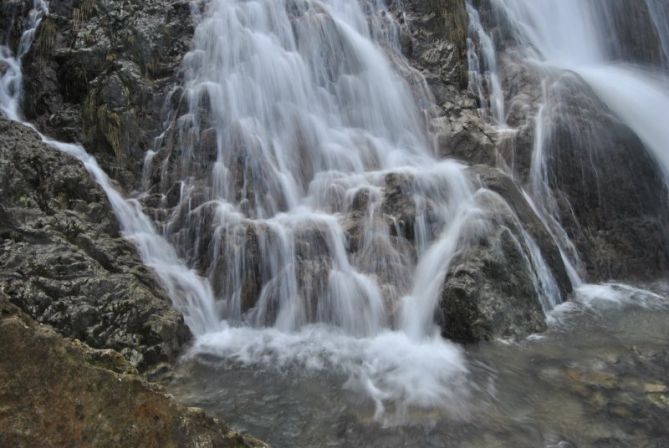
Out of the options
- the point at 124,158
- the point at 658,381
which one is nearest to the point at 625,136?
the point at 658,381

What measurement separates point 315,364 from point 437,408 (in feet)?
5.67

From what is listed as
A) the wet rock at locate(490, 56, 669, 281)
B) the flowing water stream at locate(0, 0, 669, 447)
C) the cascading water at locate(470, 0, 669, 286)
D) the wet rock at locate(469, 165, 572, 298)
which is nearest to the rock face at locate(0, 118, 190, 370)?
the flowing water stream at locate(0, 0, 669, 447)

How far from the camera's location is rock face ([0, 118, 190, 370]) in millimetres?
6270

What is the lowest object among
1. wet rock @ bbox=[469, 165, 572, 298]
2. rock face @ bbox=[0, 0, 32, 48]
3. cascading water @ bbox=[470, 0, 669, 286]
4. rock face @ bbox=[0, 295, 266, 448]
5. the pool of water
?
the pool of water

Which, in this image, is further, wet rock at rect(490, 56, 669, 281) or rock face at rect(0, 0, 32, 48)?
rock face at rect(0, 0, 32, 48)

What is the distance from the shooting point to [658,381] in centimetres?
618

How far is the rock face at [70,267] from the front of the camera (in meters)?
6.27

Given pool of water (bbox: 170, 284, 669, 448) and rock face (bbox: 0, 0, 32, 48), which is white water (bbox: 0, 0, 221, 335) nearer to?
pool of water (bbox: 170, 284, 669, 448)

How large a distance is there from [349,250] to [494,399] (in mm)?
3527

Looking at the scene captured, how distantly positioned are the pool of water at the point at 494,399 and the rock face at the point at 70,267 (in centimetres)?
76

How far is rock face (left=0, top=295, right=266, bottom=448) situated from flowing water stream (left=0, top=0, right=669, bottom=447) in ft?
9.05

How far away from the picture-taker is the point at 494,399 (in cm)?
587

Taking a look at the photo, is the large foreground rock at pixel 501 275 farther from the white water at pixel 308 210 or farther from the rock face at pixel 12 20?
the rock face at pixel 12 20

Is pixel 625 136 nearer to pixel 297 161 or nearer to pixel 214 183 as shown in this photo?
pixel 297 161
